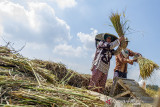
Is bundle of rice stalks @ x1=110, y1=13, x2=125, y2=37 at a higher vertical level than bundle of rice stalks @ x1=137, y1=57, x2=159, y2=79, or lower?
higher

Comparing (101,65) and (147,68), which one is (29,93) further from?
(147,68)

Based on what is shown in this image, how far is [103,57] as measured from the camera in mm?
4723

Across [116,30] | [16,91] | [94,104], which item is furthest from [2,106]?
[116,30]

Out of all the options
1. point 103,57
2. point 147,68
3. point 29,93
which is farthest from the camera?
point 103,57

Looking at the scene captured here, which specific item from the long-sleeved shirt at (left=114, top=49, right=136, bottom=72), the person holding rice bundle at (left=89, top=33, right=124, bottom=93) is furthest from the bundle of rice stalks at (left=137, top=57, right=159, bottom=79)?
the person holding rice bundle at (left=89, top=33, right=124, bottom=93)

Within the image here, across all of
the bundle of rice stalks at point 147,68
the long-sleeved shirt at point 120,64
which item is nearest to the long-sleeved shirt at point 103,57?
the long-sleeved shirt at point 120,64

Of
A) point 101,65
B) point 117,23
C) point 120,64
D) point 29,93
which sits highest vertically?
point 117,23

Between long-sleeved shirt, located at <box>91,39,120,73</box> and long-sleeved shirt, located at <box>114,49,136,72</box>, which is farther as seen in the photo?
long-sleeved shirt, located at <box>114,49,136,72</box>

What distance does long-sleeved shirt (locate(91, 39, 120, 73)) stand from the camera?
4625 mm

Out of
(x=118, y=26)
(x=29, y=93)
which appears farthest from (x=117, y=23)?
(x=29, y=93)

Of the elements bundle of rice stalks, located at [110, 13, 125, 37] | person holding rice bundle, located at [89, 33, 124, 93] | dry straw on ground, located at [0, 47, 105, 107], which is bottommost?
dry straw on ground, located at [0, 47, 105, 107]

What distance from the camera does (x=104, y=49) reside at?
4.79m

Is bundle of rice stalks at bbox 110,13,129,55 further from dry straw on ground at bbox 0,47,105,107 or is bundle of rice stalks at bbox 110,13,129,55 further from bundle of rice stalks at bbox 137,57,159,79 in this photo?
dry straw on ground at bbox 0,47,105,107

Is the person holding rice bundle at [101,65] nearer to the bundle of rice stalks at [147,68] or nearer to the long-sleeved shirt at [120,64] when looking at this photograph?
the long-sleeved shirt at [120,64]
